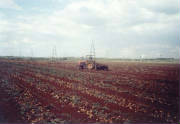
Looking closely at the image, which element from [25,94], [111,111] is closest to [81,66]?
[25,94]

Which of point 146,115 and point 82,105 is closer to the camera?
point 146,115

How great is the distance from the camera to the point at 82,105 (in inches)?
311

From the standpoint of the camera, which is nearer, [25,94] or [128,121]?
[128,121]

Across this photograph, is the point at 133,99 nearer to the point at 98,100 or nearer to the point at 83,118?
the point at 98,100

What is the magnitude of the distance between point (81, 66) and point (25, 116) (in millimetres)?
25423

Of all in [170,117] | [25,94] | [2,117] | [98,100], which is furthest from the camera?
[25,94]

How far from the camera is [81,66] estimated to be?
31766 mm

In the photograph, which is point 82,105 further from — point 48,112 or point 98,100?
point 48,112

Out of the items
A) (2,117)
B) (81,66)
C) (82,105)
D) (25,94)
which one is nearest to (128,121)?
(82,105)

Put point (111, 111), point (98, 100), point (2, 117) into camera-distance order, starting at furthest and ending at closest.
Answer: point (98, 100) → point (111, 111) → point (2, 117)

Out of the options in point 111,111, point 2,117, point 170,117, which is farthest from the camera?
point 111,111

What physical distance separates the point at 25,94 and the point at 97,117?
5.56 metres

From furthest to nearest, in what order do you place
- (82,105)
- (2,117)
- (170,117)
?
1. (82,105)
2. (170,117)
3. (2,117)

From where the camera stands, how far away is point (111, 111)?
23.5 ft
